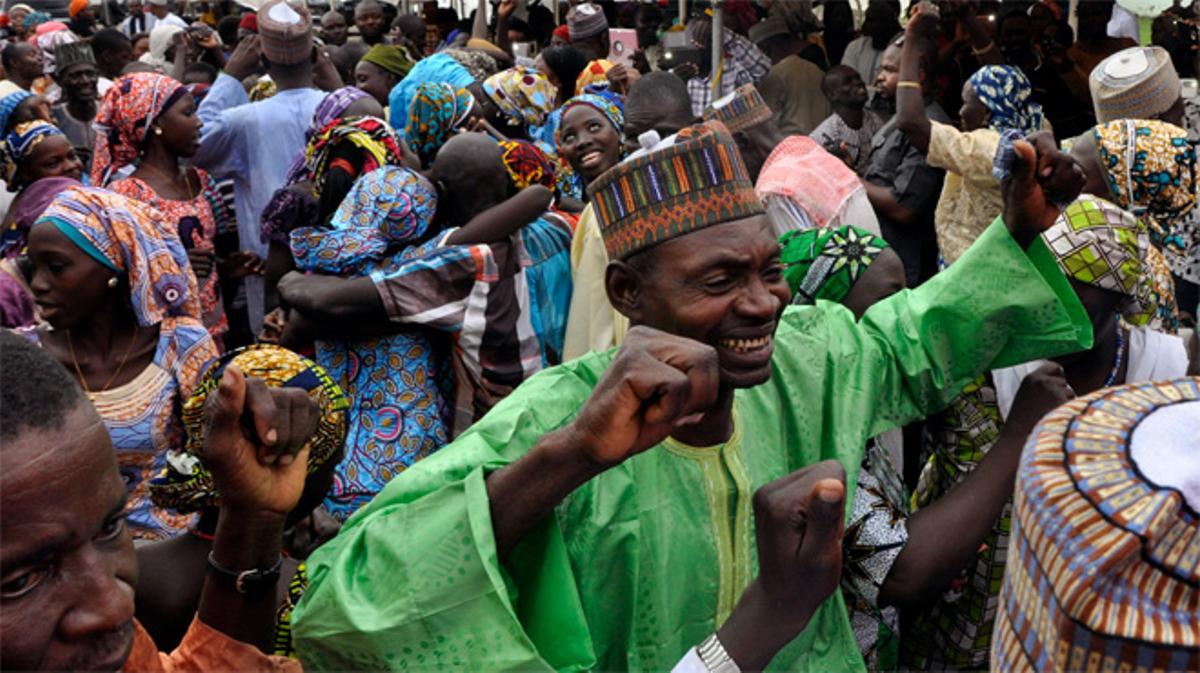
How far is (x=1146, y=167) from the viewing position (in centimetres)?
409

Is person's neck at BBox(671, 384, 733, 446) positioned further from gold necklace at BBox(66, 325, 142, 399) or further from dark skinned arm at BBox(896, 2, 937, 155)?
dark skinned arm at BBox(896, 2, 937, 155)

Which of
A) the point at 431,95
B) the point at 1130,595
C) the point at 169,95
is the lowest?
the point at 169,95

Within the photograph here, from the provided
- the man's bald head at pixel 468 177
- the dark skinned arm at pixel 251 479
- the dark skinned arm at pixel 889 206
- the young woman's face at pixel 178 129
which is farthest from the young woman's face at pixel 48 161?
the dark skinned arm at pixel 251 479

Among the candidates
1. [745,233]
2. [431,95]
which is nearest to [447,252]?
[431,95]

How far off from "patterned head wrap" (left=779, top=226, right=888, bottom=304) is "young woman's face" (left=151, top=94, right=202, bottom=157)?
3.58 metres

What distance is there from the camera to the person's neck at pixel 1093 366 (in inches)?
125

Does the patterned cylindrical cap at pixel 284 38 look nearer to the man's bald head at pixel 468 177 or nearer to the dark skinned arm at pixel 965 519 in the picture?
the man's bald head at pixel 468 177

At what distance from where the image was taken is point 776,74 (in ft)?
28.9

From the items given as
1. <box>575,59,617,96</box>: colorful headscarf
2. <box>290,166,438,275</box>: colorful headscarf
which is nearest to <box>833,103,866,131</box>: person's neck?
<box>575,59,617,96</box>: colorful headscarf

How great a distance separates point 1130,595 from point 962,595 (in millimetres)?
1965

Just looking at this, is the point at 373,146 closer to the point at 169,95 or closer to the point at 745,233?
the point at 169,95

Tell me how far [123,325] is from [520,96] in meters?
3.91

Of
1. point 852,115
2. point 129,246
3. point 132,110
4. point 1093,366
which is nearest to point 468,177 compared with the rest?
point 129,246

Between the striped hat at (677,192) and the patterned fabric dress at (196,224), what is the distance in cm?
335
